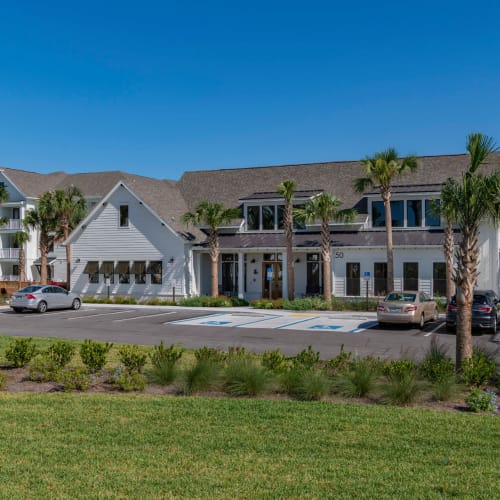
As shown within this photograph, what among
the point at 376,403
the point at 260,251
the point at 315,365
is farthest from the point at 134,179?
the point at 376,403

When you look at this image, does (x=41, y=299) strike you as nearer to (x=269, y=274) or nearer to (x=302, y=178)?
(x=269, y=274)

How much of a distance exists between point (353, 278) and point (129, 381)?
23.5m

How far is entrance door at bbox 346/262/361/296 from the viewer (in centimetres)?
3244

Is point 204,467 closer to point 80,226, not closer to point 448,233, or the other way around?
point 448,233

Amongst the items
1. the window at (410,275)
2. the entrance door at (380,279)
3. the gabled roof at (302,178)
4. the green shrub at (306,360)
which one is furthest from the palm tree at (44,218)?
the green shrub at (306,360)

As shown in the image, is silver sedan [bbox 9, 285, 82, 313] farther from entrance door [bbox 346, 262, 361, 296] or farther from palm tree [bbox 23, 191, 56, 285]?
entrance door [bbox 346, 262, 361, 296]

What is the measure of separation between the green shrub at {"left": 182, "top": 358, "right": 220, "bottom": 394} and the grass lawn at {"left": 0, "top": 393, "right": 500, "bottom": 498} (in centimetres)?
75

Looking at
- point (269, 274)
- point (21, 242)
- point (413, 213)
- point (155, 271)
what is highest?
point (413, 213)

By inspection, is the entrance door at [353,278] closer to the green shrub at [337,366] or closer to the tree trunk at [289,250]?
the tree trunk at [289,250]

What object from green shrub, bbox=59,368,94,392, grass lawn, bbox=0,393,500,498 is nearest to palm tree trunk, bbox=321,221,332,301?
green shrub, bbox=59,368,94,392

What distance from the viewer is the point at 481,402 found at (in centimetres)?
911

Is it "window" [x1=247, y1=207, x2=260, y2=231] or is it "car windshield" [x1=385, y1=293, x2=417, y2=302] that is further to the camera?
"window" [x1=247, y1=207, x2=260, y2=231]

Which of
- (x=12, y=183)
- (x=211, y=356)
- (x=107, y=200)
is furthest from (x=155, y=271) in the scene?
(x=211, y=356)

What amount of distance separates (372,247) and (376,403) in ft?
74.3
